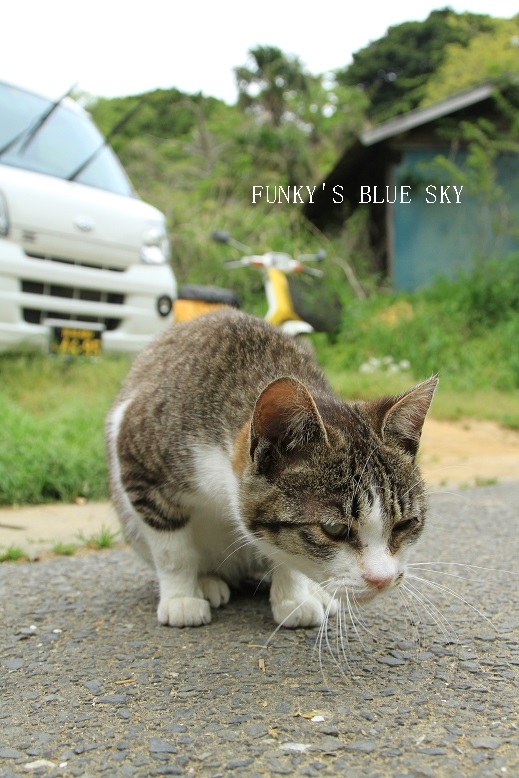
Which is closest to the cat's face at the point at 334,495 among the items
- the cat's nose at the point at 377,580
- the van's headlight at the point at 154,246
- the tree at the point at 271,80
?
the cat's nose at the point at 377,580

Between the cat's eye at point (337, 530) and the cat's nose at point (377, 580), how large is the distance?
110 mm

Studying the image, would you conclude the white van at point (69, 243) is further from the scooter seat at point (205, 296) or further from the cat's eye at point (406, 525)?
the cat's eye at point (406, 525)

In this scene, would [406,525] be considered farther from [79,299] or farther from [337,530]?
[79,299]

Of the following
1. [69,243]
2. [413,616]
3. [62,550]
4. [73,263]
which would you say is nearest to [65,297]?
[73,263]

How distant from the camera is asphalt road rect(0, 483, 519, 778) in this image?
1.61 metres

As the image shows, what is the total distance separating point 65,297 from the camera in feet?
21.6

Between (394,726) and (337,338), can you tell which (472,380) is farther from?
(394,726)

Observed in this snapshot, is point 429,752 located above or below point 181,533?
below

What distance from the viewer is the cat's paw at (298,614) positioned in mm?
2457

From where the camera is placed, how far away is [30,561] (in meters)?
3.26

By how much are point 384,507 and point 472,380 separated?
7.71 meters

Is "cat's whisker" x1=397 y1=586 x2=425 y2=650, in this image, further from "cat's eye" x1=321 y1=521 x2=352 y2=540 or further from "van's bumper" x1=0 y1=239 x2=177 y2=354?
"van's bumper" x1=0 y1=239 x2=177 y2=354

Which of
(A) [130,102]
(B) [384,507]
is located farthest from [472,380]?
(A) [130,102]

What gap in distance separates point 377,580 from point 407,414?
52cm
